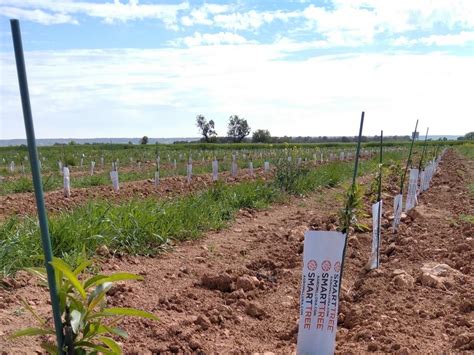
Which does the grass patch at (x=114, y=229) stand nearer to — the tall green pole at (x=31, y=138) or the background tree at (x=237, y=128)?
the tall green pole at (x=31, y=138)

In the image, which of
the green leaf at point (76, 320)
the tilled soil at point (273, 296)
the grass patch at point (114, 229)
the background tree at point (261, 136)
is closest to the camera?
the green leaf at point (76, 320)

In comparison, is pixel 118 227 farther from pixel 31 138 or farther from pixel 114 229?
pixel 31 138

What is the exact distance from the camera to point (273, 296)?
4.29 m

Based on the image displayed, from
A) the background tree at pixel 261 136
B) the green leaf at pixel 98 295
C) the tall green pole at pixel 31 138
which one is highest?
the tall green pole at pixel 31 138

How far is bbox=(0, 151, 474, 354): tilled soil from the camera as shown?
3.15 metres

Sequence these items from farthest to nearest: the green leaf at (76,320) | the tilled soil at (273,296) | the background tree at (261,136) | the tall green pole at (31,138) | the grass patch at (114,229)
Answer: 1. the background tree at (261,136)
2. the grass patch at (114,229)
3. the tilled soil at (273,296)
4. the green leaf at (76,320)
5. the tall green pole at (31,138)

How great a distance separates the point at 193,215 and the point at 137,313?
4.89 m

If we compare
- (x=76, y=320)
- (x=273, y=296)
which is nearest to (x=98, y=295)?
(x=76, y=320)

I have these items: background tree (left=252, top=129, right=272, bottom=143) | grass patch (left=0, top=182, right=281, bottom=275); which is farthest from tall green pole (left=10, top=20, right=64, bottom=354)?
background tree (left=252, top=129, right=272, bottom=143)

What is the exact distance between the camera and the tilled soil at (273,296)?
315 centimetres

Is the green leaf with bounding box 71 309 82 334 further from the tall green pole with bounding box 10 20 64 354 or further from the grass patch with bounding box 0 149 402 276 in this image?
the grass patch with bounding box 0 149 402 276

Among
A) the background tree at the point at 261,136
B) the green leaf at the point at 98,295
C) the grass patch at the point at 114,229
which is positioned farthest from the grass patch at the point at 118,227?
the background tree at the point at 261,136

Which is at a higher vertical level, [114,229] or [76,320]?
[76,320]

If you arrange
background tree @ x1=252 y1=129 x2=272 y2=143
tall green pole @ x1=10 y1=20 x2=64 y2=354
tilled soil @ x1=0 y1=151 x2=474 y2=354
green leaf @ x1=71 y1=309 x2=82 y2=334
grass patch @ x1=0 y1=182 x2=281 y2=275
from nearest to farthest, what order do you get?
tall green pole @ x1=10 y1=20 x2=64 y2=354 < green leaf @ x1=71 y1=309 x2=82 y2=334 < tilled soil @ x1=0 y1=151 x2=474 y2=354 < grass patch @ x1=0 y1=182 x2=281 y2=275 < background tree @ x1=252 y1=129 x2=272 y2=143
